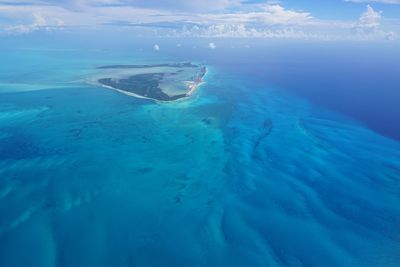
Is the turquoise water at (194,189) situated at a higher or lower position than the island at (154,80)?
higher

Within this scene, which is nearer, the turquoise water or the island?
the turquoise water

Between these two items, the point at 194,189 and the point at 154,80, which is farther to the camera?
the point at 154,80

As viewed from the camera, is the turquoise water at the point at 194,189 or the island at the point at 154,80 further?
the island at the point at 154,80

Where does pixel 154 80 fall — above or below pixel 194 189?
below

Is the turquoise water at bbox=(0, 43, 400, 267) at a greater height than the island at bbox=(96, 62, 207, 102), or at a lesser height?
greater

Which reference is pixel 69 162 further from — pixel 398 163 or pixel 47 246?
pixel 398 163
